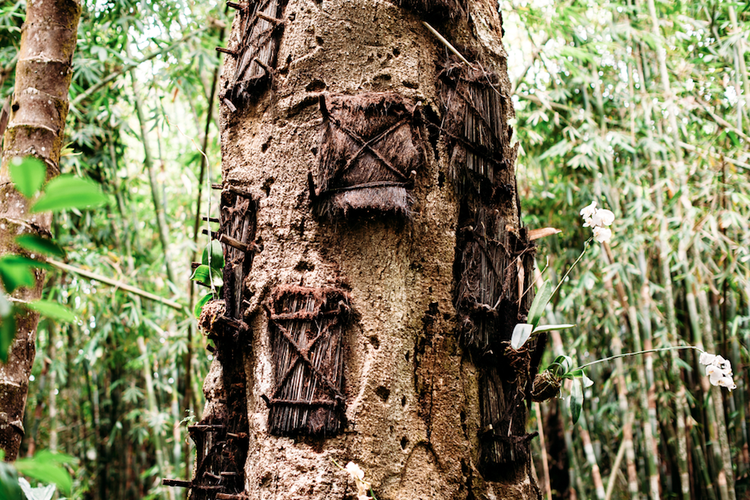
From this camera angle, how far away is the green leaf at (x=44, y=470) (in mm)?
488

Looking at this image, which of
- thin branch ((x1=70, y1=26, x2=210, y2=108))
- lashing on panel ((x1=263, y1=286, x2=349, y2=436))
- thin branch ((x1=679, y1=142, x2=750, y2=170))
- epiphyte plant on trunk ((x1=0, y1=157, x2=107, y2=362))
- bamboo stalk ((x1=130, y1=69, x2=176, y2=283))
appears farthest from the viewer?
bamboo stalk ((x1=130, y1=69, x2=176, y2=283))

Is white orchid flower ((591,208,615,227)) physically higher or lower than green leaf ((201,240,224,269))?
higher

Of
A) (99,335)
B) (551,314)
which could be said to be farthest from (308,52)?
(99,335)

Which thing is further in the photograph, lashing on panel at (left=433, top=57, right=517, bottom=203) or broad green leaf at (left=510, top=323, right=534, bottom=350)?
lashing on panel at (left=433, top=57, right=517, bottom=203)

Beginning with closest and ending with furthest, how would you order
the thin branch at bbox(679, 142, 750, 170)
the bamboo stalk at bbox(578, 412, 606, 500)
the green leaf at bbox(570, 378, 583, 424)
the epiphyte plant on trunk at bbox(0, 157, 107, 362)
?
the epiphyte plant on trunk at bbox(0, 157, 107, 362)
the green leaf at bbox(570, 378, 583, 424)
the thin branch at bbox(679, 142, 750, 170)
the bamboo stalk at bbox(578, 412, 606, 500)

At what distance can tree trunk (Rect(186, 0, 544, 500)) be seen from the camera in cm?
148

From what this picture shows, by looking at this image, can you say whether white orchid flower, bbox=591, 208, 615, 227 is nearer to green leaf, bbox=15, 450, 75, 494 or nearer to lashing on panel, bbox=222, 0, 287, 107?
lashing on panel, bbox=222, 0, 287, 107

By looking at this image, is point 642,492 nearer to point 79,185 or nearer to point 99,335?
point 99,335

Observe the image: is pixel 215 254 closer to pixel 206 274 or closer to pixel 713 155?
pixel 206 274

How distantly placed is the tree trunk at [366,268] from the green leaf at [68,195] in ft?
3.27

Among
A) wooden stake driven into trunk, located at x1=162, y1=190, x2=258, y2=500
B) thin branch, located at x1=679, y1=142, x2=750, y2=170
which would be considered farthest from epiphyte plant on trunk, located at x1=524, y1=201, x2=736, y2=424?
thin branch, located at x1=679, y1=142, x2=750, y2=170

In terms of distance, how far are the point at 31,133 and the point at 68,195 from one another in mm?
1271

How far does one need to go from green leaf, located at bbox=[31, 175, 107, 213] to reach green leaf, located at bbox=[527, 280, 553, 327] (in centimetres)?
130

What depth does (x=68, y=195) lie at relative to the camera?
0.52m
